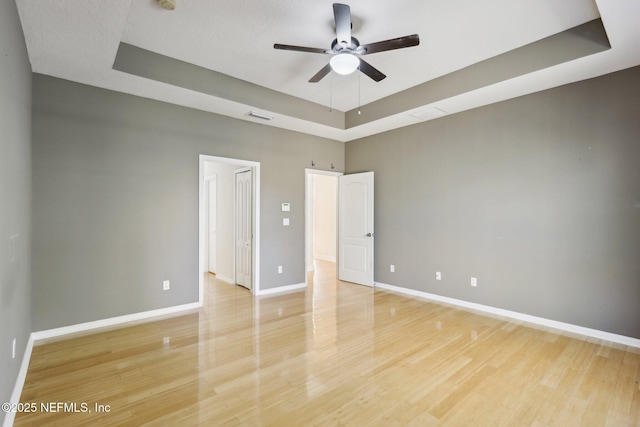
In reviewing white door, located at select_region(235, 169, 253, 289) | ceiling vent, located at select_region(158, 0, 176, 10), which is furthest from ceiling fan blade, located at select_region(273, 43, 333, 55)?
white door, located at select_region(235, 169, 253, 289)

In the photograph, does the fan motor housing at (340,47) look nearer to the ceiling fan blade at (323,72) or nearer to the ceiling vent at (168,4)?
the ceiling fan blade at (323,72)

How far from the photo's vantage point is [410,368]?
2.75 meters

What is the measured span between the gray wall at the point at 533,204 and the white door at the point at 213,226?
3.78 m

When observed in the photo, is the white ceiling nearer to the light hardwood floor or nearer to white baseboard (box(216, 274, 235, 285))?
the light hardwood floor

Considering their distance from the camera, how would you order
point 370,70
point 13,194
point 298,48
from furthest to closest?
1. point 370,70
2. point 298,48
3. point 13,194

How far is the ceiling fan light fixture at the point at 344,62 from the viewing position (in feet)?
9.10

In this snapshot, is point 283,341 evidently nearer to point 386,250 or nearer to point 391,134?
point 386,250

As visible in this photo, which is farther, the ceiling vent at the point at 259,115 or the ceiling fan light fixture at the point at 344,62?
the ceiling vent at the point at 259,115

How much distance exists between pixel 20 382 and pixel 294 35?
12.6ft

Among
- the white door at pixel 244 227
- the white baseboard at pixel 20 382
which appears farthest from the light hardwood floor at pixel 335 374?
the white door at pixel 244 227

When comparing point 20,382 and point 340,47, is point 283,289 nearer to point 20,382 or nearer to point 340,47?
point 20,382

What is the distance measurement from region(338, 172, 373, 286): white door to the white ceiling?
7.19ft

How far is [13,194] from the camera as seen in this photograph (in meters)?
2.23

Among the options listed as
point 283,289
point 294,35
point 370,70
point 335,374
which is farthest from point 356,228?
point 294,35
